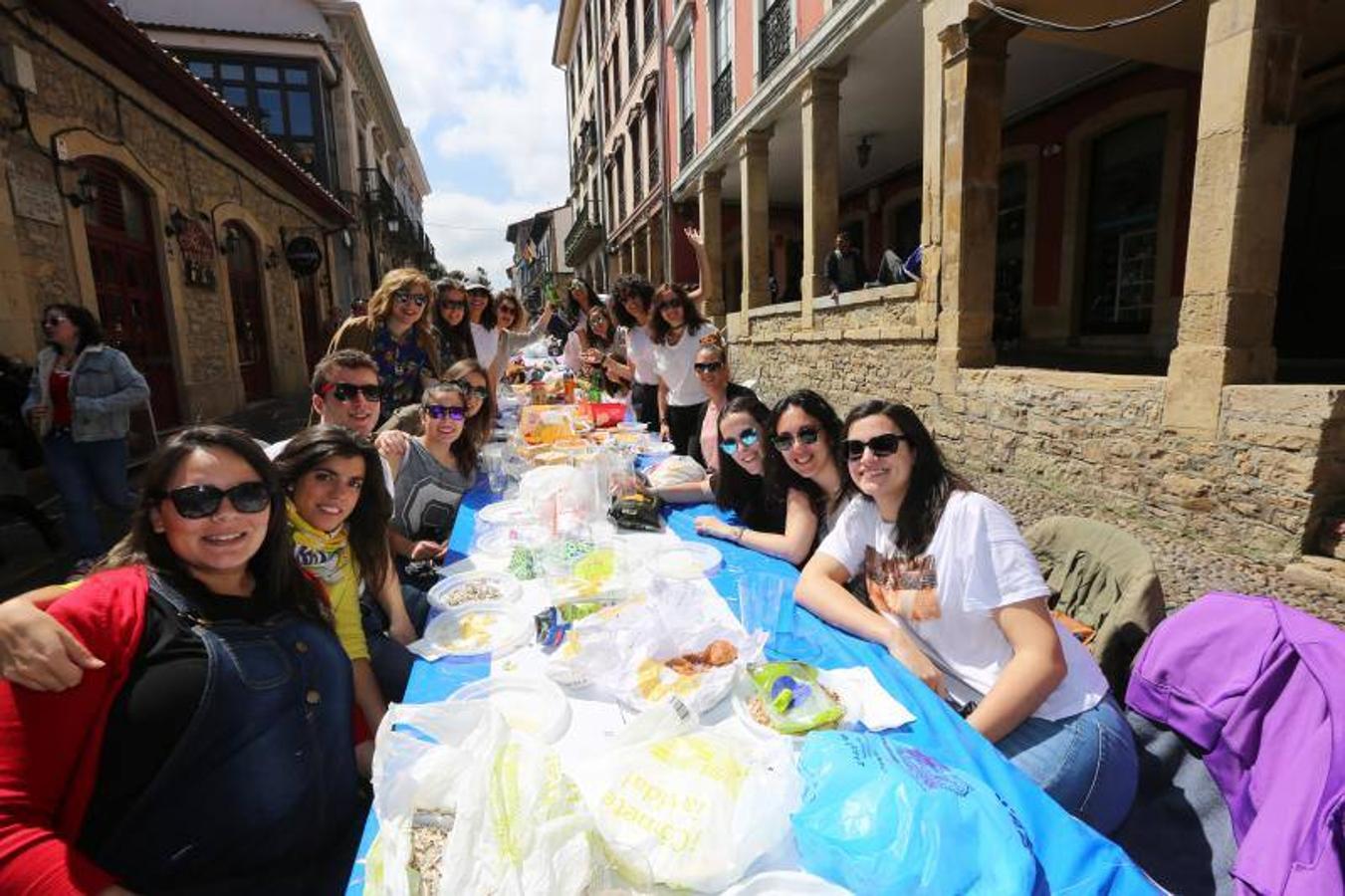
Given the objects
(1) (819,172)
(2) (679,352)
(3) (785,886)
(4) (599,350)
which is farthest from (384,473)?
(1) (819,172)

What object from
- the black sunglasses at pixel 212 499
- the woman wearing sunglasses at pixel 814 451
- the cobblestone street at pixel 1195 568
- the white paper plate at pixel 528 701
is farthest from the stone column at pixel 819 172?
the black sunglasses at pixel 212 499

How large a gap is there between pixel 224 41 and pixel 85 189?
15.1m

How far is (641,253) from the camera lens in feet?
62.4

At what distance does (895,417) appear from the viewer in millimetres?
2041

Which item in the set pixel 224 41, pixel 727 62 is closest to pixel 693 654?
pixel 727 62

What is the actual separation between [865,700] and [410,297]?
3.75 meters

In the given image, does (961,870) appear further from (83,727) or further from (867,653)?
(83,727)

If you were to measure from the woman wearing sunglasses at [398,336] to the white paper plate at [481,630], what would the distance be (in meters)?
2.45

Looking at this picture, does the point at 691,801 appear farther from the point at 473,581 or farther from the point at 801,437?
the point at 801,437

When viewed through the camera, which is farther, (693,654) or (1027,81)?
(1027,81)

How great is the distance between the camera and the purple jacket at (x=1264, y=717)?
1.30 metres

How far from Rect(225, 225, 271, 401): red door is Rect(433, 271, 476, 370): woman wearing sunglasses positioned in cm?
735

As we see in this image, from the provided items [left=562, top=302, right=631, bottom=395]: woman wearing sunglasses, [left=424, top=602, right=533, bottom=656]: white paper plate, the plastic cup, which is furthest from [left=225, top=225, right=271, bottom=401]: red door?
the plastic cup

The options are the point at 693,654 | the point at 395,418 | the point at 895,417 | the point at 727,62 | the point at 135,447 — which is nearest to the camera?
the point at 693,654
